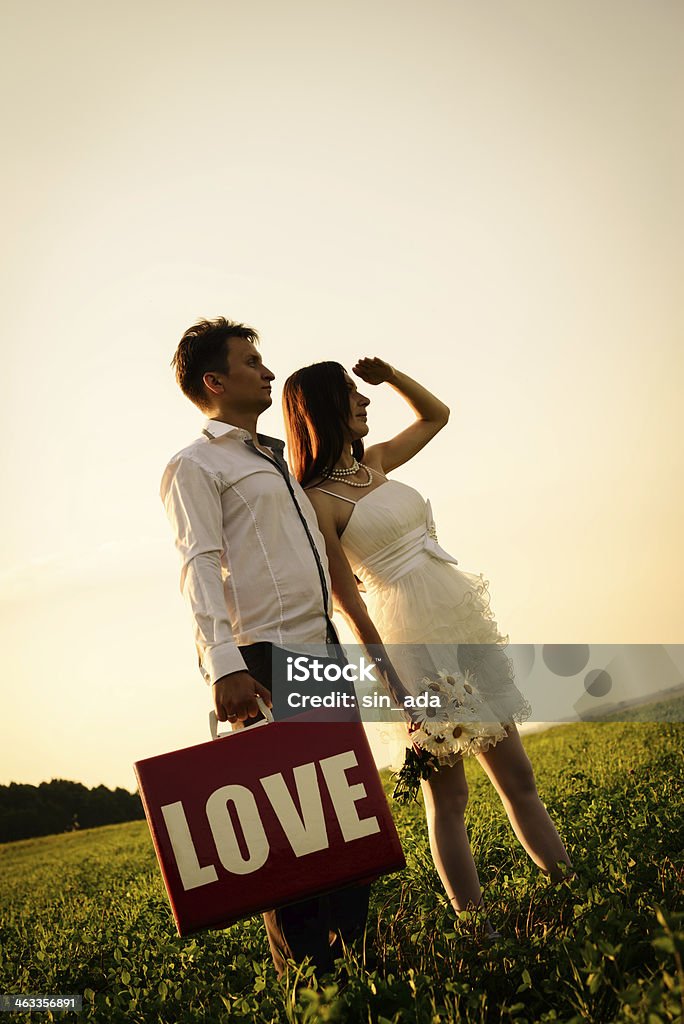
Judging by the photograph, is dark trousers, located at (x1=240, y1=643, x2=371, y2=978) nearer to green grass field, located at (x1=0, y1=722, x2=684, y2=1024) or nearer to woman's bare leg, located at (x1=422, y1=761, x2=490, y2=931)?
green grass field, located at (x1=0, y1=722, x2=684, y2=1024)

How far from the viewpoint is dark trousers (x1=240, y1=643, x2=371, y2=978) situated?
250 cm

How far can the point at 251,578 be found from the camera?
265 cm

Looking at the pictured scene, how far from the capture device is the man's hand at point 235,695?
2406 millimetres

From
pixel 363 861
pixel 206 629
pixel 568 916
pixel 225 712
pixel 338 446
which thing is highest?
pixel 338 446

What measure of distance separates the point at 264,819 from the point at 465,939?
83 centimetres

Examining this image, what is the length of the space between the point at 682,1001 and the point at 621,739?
590 centimetres

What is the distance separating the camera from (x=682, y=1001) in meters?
1.75

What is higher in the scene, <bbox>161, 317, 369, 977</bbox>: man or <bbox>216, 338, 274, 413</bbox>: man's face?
<bbox>216, 338, 274, 413</bbox>: man's face

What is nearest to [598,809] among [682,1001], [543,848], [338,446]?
[543,848]

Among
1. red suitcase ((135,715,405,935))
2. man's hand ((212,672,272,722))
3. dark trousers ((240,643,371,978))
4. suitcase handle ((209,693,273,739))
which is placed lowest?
dark trousers ((240,643,371,978))

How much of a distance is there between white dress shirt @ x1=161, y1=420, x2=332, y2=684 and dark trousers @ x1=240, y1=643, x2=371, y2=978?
8 centimetres

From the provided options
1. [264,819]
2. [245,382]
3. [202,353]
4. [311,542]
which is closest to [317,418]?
[245,382]

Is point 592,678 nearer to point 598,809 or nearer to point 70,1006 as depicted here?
point 598,809

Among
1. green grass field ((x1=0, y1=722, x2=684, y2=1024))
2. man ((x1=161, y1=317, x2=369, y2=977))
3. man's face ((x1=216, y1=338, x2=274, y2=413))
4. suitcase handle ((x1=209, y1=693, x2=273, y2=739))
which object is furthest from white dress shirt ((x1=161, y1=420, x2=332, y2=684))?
green grass field ((x1=0, y1=722, x2=684, y2=1024))
